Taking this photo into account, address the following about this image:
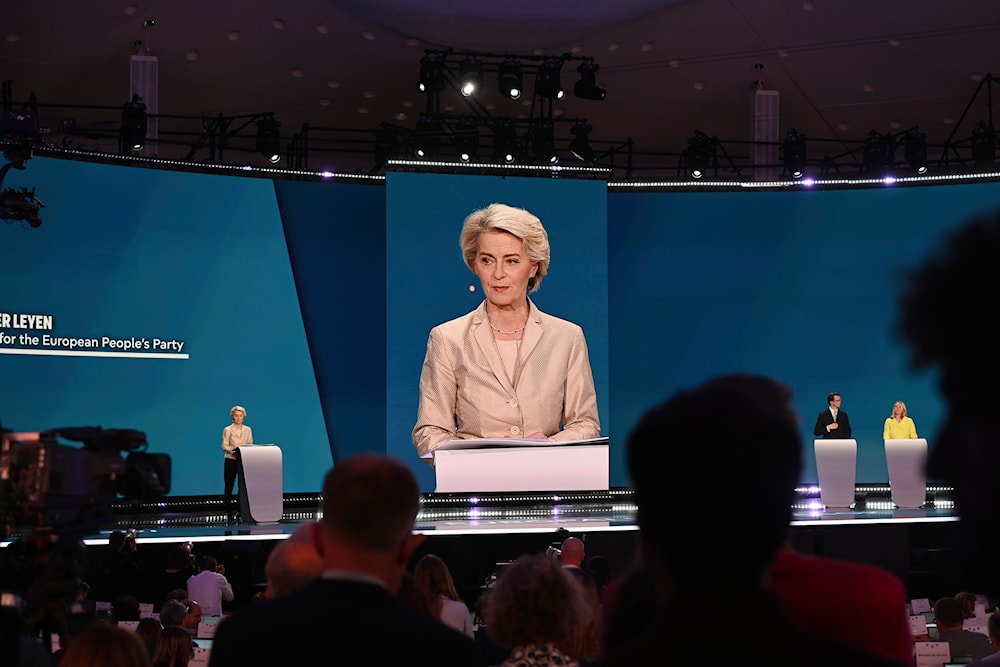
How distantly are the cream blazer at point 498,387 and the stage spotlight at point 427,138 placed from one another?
12.5 feet

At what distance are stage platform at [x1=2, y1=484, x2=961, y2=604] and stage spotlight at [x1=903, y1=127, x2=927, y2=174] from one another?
→ 23.4 feet

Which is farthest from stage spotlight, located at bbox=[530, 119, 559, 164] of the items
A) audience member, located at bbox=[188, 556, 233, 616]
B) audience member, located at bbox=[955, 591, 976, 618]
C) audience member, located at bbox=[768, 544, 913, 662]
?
audience member, located at bbox=[768, 544, 913, 662]

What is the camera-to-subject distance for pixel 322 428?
12570mm

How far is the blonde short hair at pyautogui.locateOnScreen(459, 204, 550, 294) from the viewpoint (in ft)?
36.2

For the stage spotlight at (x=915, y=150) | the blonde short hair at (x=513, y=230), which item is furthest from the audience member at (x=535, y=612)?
the stage spotlight at (x=915, y=150)

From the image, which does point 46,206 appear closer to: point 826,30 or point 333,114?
point 333,114

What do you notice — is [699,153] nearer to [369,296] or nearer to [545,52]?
[545,52]

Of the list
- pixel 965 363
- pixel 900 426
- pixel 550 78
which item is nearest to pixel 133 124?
pixel 550 78

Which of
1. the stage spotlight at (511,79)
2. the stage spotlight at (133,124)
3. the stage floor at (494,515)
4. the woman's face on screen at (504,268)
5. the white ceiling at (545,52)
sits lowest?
the stage floor at (494,515)

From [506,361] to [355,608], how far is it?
9148 millimetres

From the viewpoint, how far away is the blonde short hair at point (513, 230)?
11.0 m

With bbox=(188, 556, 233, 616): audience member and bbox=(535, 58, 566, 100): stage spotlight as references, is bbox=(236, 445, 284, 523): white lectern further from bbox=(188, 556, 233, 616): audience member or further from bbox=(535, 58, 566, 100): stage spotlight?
bbox=(535, 58, 566, 100): stage spotlight

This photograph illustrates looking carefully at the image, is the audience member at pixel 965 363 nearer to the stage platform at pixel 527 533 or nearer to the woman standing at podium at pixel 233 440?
the stage platform at pixel 527 533

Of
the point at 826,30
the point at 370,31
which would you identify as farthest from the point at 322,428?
the point at 826,30
